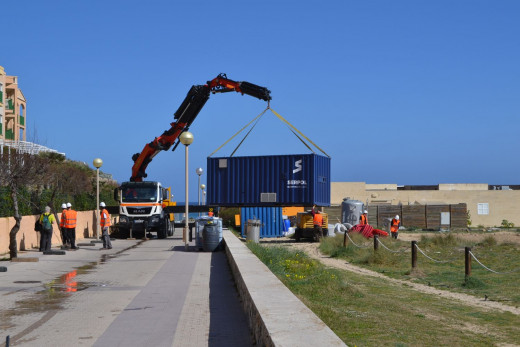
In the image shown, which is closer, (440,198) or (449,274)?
(449,274)

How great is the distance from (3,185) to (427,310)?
Result: 629 inches

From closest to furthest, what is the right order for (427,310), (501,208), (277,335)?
(277,335)
(427,310)
(501,208)

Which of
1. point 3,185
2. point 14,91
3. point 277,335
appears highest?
point 14,91

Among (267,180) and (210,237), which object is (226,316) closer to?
(210,237)

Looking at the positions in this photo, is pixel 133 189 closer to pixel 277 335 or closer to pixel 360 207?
pixel 360 207

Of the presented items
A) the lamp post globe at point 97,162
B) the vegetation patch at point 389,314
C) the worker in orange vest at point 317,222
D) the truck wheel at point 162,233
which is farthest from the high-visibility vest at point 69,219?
the worker in orange vest at point 317,222

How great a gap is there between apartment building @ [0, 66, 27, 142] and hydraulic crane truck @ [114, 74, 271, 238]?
Result: 2068cm

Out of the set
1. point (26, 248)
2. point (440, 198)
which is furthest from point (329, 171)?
point (440, 198)

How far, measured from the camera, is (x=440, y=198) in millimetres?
66125

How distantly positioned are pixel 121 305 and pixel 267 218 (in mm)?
27139

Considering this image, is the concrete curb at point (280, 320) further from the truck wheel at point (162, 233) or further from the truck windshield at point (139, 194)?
the truck wheel at point (162, 233)

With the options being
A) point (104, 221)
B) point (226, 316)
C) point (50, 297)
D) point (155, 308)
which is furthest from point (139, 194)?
point (226, 316)

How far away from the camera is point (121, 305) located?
414 inches

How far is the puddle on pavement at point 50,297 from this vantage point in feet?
31.7
